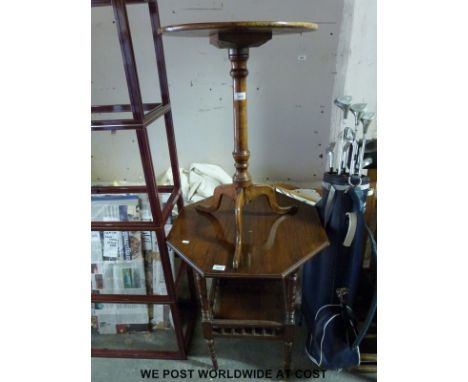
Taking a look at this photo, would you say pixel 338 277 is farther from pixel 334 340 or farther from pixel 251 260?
pixel 251 260

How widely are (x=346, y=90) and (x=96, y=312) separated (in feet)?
4.62

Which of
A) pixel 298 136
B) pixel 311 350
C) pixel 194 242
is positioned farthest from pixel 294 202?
pixel 311 350

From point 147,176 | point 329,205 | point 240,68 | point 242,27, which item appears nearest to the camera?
point 242,27

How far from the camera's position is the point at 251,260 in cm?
96

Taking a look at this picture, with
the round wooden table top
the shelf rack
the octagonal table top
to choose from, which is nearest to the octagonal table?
the octagonal table top

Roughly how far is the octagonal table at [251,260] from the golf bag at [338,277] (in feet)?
0.30

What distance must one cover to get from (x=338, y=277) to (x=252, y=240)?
1.34 ft

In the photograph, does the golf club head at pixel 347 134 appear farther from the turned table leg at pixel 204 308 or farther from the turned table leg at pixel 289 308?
the turned table leg at pixel 204 308

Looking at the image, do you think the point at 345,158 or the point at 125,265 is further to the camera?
the point at 125,265

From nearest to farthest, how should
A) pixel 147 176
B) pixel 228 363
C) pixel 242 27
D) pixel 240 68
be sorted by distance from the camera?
pixel 242 27 → pixel 240 68 → pixel 147 176 → pixel 228 363

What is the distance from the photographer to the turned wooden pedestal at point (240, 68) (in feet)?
2.43

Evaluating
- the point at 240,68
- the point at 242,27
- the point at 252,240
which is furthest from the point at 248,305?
the point at 242,27

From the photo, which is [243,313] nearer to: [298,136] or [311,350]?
[311,350]

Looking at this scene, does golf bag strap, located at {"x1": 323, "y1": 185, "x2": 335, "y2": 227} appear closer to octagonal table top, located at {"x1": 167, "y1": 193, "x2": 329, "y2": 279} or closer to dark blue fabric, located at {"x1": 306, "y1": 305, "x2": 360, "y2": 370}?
octagonal table top, located at {"x1": 167, "y1": 193, "x2": 329, "y2": 279}
